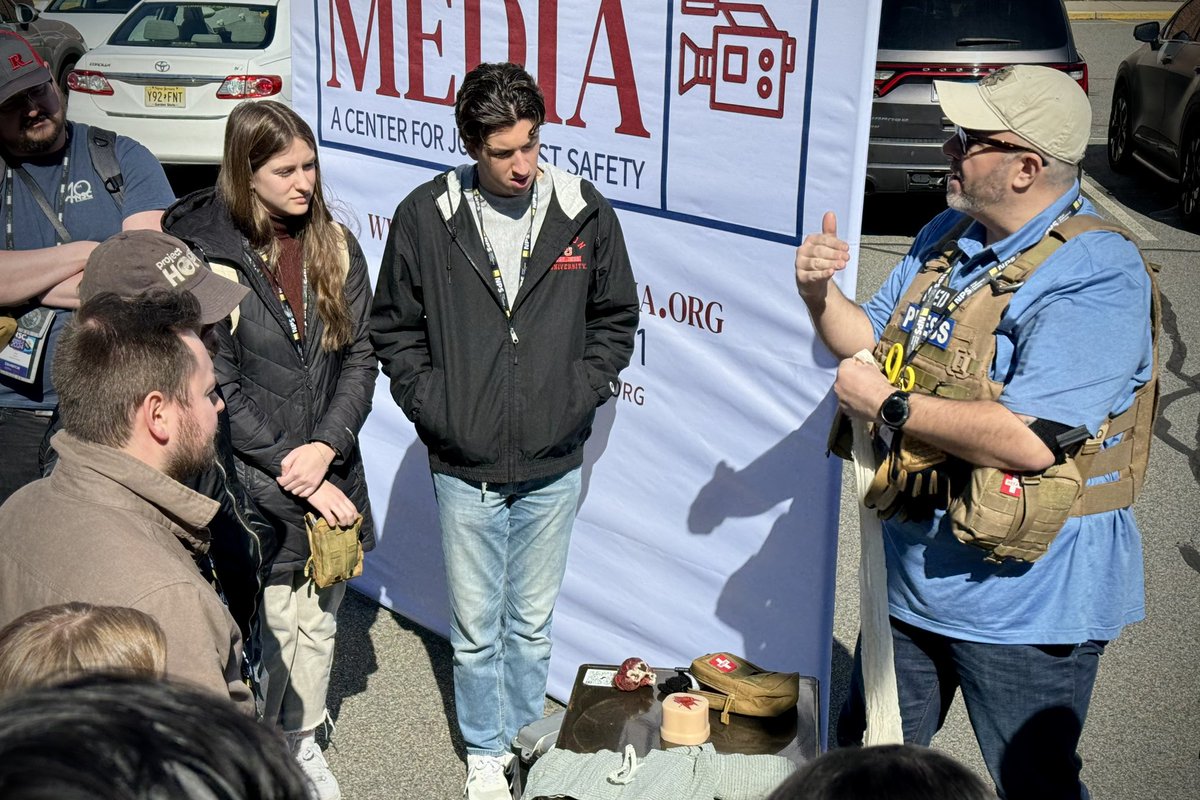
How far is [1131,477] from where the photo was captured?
2504 millimetres

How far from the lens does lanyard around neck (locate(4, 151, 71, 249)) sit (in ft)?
11.3

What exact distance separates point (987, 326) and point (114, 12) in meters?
14.3

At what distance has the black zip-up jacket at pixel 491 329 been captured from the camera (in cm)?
323

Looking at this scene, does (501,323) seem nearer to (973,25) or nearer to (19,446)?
(19,446)

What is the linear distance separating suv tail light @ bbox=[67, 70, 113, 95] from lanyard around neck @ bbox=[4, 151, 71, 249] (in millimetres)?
7567

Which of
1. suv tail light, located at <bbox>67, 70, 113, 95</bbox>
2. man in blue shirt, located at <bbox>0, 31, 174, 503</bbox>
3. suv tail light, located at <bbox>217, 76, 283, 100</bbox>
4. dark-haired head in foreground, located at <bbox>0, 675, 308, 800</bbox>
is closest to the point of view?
dark-haired head in foreground, located at <bbox>0, 675, 308, 800</bbox>

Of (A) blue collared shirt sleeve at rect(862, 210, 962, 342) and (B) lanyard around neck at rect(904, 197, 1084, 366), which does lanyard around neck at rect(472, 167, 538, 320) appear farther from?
(B) lanyard around neck at rect(904, 197, 1084, 366)

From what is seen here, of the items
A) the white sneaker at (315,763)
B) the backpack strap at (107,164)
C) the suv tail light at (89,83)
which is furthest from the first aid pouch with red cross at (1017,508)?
the suv tail light at (89,83)

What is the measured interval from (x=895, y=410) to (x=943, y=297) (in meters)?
0.30

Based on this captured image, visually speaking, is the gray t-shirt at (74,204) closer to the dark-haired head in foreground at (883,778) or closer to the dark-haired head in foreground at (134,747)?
the dark-haired head in foreground at (134,747)

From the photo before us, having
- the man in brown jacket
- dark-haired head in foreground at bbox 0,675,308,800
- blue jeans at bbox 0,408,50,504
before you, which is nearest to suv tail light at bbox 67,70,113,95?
blue jeans at bbox 0,408,50,504

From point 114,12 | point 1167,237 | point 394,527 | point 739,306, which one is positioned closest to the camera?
point 739,306

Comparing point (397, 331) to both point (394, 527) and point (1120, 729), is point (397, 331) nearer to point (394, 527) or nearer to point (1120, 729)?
point (394, 527)

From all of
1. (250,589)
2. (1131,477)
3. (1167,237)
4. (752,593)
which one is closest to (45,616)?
(250,589)
